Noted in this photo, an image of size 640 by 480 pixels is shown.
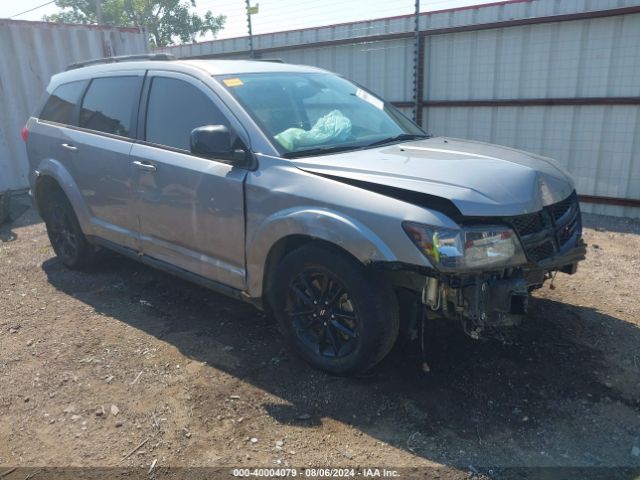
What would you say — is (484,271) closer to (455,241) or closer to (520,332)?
(455,241)

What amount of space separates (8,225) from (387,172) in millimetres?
6541

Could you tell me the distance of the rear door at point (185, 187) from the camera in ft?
11.5

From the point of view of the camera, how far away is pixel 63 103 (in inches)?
197

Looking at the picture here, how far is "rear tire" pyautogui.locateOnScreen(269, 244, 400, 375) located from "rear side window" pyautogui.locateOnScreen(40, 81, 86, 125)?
2888mm

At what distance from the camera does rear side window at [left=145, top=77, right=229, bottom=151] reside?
367cm

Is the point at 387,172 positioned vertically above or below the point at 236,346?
above

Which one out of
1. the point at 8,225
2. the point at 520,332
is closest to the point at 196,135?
the point at 520,332

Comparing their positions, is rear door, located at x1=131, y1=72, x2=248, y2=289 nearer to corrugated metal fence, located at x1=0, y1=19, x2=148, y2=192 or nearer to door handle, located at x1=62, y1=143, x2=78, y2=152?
door handle, located at x1=62, y1=143, x2=78, y2=152

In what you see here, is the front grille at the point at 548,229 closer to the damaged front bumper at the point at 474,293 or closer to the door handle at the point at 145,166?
the damaged front bumper at the point at 474,293

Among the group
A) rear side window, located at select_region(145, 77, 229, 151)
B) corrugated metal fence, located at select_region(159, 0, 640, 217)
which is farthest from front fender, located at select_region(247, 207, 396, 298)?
corrugated metal fence, located at select_region(159, 0, 640, 217)

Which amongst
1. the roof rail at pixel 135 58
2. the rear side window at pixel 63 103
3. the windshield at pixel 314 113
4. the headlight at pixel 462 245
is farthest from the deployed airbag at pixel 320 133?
the rear side window at pixel 63 103

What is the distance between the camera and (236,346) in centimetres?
376

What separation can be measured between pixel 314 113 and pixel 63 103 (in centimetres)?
270

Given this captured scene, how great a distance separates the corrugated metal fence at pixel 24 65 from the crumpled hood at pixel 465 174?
7.44 meters
